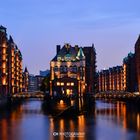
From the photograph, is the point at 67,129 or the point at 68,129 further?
the point at 68,129

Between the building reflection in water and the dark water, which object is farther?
the dark water

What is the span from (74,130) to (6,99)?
8261 cm

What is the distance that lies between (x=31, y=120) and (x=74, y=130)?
24024 mm

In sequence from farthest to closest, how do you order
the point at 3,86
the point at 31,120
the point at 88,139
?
the point at 3,86 → the point at 31,120 → the point at 88,139

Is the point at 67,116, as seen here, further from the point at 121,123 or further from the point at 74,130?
the point at 74,130

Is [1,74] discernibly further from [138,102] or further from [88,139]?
[88,139]

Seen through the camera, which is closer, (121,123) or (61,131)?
(61,131)

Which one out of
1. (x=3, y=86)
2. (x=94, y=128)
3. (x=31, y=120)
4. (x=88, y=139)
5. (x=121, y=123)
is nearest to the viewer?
(x=88, y=139)

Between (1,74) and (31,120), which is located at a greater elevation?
(1,74)

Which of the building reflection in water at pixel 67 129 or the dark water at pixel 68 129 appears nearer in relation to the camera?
the building reflection in water at pixel 67 129

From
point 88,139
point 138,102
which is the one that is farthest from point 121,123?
point 138,102

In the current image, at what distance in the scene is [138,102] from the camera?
6777 inches

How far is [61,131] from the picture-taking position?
9069 centimetres

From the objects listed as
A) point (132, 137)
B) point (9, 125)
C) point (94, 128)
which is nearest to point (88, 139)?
point (132, 137)
